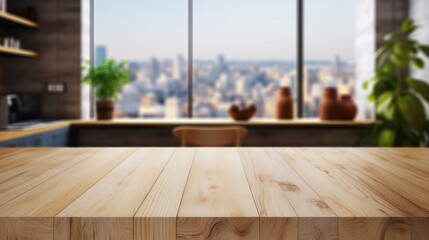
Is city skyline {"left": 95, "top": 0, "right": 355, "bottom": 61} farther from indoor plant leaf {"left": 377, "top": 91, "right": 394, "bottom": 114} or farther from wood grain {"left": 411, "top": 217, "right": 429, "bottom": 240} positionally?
wood grain {"left": 411, "top": 217, "right": 429, "bottom": 240}

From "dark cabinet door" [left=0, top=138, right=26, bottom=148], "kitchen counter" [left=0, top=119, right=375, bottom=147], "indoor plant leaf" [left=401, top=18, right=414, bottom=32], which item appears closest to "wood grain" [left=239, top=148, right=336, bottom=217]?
"dark cabinet door" [left=0, top=138, right=26, bottom=148]

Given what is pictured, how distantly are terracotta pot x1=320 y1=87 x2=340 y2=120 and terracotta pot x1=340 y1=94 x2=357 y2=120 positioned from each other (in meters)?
0.05

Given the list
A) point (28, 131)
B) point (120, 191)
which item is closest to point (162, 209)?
point (120, 191)

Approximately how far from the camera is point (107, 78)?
175 inches

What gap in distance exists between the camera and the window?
193 inches

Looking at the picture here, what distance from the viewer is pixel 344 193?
1065 millimetres

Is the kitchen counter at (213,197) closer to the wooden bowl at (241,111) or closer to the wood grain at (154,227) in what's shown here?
the wood grain at (154,227)

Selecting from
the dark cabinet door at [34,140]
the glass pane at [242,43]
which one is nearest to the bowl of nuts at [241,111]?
the glass pane at [242,43]

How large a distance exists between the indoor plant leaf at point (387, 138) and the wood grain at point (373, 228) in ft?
11.0

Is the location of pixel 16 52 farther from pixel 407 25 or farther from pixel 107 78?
pixel 407 25

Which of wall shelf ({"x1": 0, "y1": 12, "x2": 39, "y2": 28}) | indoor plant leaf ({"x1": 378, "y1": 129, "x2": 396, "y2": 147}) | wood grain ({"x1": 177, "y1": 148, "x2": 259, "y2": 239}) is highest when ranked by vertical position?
wall shelf ({"x1": 0, "y1": 12, "x2": 39, "y2": 28})

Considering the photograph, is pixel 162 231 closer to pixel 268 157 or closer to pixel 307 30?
pixel 268 157

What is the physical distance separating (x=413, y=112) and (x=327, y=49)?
4.33ft

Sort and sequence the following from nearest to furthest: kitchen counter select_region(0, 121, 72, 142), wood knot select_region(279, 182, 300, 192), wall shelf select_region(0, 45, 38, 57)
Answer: wood knot select_region(279, 182, 300, 192) → kitchen counter select_region(0, 121, 72, 142) → wall shelf select_region(0, 45, 38, 57)
